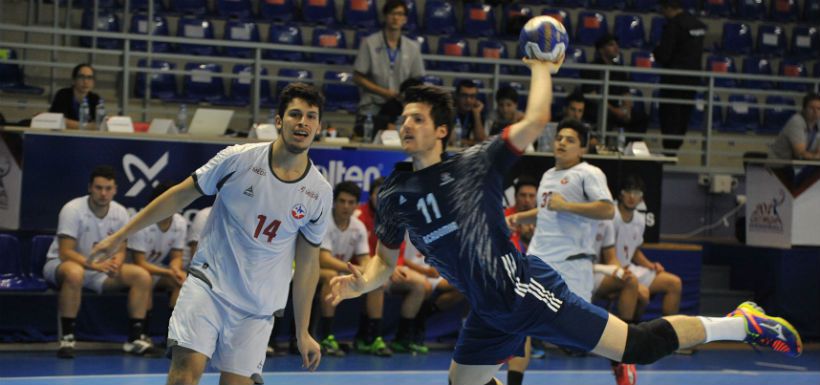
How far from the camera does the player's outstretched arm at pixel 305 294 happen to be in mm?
6379

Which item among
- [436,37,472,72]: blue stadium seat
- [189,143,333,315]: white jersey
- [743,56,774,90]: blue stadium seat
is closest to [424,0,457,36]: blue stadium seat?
[436,37,472,72]: blue stadium seat

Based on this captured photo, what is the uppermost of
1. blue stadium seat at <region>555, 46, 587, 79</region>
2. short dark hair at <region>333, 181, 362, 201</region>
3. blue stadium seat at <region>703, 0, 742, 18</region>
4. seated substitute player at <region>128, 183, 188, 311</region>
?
blue stadium seat at <region>703, 0, 742, 18</region>

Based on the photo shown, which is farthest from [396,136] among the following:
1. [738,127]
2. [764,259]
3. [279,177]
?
[738,127]

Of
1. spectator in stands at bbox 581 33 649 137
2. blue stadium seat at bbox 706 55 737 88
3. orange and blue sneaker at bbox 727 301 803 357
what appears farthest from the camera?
blue stadium seat at bbox 706 55 737 88

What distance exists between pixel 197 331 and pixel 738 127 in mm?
13767

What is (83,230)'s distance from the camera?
10.9m

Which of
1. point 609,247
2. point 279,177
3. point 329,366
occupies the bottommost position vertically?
point 329,366

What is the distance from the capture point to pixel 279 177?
254 inches

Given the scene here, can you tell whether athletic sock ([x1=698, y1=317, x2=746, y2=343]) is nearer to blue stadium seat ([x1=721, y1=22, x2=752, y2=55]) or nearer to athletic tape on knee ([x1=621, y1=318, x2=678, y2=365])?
athletic tape on knee ([x1=621, y1=318, x2=678, y2=365])

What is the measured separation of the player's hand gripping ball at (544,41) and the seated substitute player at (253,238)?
1423 millimetres

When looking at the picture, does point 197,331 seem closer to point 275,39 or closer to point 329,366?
point 329,366

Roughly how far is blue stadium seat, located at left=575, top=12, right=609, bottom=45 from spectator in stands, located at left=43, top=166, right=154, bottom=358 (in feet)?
32.7

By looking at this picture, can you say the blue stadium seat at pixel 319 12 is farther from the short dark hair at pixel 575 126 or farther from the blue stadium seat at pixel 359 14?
the short dark hair at pixel 575 126

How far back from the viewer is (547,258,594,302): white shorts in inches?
358
